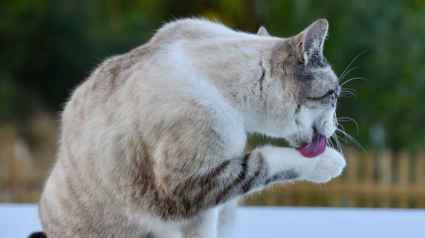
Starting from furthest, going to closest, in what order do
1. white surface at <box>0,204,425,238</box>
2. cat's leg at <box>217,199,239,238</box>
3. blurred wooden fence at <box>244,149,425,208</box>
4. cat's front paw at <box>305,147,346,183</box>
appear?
blurred wooden fence at <box>244,149,425,208</box>, white surface at <box>0,204,425,238</box>, cat's leg at <box>217,199,239,238</box>, cat's front paw at <box>305,147,346,183</box>

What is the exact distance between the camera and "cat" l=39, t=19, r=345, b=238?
1.61m

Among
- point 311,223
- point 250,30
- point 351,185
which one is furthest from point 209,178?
point 250,30

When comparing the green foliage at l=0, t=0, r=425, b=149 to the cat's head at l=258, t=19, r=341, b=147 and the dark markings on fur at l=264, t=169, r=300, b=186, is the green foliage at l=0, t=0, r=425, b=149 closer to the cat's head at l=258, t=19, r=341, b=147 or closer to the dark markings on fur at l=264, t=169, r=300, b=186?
the cat's head at l=258, t=19, r=341, b=147

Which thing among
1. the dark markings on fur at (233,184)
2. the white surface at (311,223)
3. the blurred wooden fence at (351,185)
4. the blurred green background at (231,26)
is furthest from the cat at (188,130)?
the blurred wooden fence at (351,185)

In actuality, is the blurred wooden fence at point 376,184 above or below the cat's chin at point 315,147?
below

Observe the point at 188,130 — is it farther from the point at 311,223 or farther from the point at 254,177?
the point at 311,223

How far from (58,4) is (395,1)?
10.9ft

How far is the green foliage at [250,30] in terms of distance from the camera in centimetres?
488

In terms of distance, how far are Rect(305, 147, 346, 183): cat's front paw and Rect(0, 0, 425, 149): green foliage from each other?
2.75 m

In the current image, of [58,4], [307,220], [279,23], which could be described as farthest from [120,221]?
[58,4]

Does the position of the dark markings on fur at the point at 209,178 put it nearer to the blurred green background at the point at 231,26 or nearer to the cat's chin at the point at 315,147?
the cat's chin at the point at 315,147

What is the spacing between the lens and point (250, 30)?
510cm

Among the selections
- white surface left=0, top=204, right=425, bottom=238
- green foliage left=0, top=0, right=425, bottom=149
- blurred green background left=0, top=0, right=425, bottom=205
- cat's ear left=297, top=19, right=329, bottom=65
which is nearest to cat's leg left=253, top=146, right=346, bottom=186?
cat's ear left=297, top=19, right=329, bottom=65

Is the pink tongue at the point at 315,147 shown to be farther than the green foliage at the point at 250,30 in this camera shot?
No
